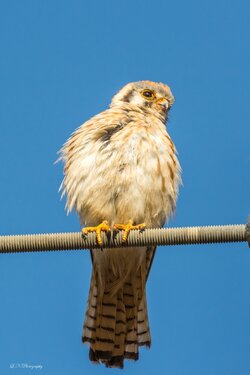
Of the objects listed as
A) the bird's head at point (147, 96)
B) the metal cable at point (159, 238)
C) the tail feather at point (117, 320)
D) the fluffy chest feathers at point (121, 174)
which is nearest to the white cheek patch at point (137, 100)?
the bird's head at point (147, 96)

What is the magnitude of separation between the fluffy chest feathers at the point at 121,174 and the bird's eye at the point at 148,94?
1062 millimetres

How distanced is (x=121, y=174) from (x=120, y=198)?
185 millimetres

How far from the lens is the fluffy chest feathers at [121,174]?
20.6ft

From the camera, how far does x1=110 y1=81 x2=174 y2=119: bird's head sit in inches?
300

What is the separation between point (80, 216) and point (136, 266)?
0.72 meters

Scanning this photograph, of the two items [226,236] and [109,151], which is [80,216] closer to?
[109,151]

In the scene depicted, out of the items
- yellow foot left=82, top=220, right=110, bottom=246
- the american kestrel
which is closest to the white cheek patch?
the american kestrel

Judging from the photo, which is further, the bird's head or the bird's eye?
the bird's eye

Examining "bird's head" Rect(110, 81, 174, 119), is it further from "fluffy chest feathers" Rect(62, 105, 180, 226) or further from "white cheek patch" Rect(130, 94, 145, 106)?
"fluffy chest feathers" Rect(62, 105, 180, 226)

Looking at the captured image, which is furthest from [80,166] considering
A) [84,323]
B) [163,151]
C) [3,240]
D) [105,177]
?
[3,240]

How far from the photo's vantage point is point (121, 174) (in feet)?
20.6

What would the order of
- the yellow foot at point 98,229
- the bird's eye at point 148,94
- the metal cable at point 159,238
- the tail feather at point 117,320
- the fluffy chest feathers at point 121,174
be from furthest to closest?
1. the bird's eye at point 148,94
2. the tail feather at point 117,320
3. the fluffy chest feathers at point 121,174
4. the yellow foot at point 98,229
5. the metal cable at point 159,238

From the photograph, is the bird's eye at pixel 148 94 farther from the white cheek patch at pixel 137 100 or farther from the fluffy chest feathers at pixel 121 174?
the fluffy chest feathers at pixel 121 174

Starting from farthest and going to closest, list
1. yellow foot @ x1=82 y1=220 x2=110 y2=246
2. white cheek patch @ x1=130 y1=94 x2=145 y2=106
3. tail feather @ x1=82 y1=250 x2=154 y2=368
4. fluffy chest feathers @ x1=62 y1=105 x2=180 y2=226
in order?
1. white cheek patch @ x1=130 y1=94 x2=145 y2=106
2. tail feather @ x1=82 y1=250 x2=154 y2=368
3. fluffy chest feathers @ x1=62 y1=105 x2=180 y2=226
4. yellow foot @ x1=82 y1=220 x2=110 y2=246
